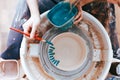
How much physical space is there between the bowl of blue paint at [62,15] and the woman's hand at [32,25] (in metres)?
0.04

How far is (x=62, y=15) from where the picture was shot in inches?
38.9

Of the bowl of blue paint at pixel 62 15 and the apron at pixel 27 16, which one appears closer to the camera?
the bowl of blue paint at pixel 62 15

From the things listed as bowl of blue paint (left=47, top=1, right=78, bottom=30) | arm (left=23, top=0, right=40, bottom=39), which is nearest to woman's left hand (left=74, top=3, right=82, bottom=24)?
bowl of blue paint (left=47, top=1, right=78, bottom=30)

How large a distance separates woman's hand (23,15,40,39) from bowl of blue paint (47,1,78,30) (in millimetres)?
43

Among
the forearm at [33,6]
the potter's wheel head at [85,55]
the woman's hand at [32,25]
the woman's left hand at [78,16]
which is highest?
the forearm at [33,6]

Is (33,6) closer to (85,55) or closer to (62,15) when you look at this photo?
(62,15)

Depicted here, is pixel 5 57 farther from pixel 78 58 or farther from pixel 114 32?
pixel 114 32

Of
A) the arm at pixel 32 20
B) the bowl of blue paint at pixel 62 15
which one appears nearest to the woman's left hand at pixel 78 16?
the bowl of blue paint at pixel 62 15

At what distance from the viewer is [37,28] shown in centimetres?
100

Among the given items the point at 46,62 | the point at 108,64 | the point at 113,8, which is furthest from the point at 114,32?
the point at 46,62

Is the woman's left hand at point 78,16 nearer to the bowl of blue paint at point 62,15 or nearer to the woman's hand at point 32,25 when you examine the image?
the bowl of blue paint at point 62,15

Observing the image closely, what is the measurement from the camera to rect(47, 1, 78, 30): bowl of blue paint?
983 millimetres

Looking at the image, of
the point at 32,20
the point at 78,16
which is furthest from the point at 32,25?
the point at 78,16

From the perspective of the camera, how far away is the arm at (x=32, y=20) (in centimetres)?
98
